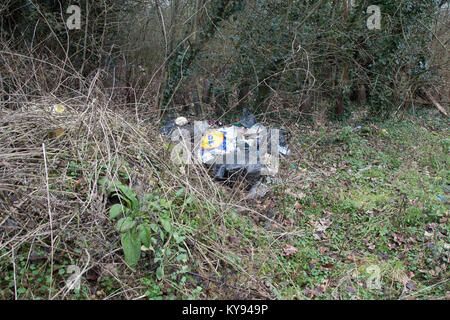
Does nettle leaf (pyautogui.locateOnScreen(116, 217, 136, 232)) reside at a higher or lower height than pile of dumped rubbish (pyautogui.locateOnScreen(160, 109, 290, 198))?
higher

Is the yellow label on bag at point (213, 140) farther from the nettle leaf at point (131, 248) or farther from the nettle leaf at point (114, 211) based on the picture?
the nettle leaf at point (131, 248)

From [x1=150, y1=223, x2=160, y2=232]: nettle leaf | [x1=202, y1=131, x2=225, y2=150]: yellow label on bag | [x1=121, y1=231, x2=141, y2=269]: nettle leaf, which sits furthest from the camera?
[x1=202, y1=131, x2=225, y2=150]: yellow label on bag

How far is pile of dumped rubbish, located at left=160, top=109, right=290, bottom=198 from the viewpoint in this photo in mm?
4547

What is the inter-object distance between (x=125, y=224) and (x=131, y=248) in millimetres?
184

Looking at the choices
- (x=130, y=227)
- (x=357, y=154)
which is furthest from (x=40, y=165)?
(x=357, y=154)

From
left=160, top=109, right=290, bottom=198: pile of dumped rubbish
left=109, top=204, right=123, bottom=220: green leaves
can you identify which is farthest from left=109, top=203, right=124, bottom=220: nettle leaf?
left=160, top=109, right=290, bottom=198: pile of dumped rubbish

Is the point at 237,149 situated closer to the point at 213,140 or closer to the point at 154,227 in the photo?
the point at 213,140

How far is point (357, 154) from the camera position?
618 cm

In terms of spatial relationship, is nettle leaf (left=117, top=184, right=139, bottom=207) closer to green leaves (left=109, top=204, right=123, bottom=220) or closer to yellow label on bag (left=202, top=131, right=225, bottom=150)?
green leaves (left=109, top=204, right=123, bottom=220)

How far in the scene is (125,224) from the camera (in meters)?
2.55

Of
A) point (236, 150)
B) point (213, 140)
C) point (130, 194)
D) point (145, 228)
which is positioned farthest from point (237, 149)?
point (145, 228)

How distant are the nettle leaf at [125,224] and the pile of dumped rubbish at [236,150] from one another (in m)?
1.43

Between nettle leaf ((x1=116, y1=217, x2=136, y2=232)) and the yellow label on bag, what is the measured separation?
2.35 meters
